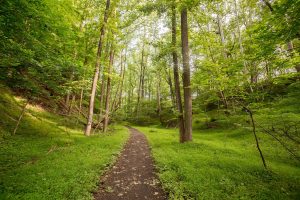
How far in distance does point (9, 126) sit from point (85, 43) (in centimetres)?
930

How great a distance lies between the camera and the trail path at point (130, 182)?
529cm

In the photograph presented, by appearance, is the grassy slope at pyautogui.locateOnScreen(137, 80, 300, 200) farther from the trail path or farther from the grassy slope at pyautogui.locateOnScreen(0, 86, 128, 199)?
the grassy slope at pyautogui.locateOnScreen(0, 86, 128, 199)

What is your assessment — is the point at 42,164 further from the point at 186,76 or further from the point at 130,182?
the point at 186,76

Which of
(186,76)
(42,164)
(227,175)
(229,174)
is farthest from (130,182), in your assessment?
(186,76)

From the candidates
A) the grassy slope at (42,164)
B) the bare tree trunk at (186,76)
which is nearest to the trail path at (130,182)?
the grassy slope at (42,164)

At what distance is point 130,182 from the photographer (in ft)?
20.5

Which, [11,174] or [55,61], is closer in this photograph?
[11,174]

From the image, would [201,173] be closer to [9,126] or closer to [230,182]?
[230,182]

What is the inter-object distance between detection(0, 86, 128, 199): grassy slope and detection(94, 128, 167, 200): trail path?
419 millimetres

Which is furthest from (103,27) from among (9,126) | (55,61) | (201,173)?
(201,173)

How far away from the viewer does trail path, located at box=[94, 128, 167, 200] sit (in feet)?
17.4

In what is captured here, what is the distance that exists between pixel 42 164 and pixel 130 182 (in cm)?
365

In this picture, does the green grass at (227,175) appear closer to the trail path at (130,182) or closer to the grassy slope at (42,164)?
the trail path at (130,182)

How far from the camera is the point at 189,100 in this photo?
11.8 metres
